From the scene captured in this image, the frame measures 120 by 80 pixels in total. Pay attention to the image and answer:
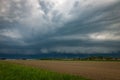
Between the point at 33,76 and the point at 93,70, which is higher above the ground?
the point at 93,70

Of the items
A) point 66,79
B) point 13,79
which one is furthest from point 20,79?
point 66,79

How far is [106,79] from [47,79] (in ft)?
27.0

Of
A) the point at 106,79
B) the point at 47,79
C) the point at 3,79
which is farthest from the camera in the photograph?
the point at 106,79

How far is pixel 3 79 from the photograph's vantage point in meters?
22.4

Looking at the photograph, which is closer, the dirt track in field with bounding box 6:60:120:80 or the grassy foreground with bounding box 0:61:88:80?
the grassy foreground with bounding box 0:61:88:80

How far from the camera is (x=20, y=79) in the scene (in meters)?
23.5

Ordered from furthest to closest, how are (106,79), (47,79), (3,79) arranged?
(106,79), (47,79), (3,79)

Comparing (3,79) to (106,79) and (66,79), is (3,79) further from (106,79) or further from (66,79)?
(106,79)

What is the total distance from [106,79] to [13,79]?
11.9 meters

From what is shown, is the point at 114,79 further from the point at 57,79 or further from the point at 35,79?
the point at 35,79

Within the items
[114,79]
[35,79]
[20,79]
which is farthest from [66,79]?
[114,79]

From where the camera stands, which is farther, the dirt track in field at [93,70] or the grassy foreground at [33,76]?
the dirt track in field at [93,70]

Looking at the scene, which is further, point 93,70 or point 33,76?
point 93,70

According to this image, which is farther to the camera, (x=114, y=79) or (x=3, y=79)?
(x=114, y=79)
